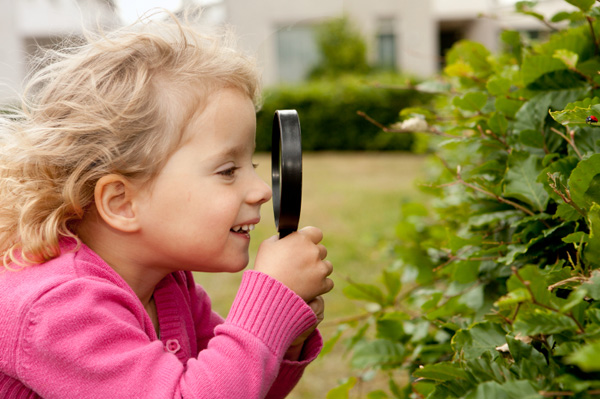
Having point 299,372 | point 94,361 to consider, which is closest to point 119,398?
point 94,361

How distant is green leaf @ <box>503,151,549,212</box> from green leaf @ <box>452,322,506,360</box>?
1.05 ft

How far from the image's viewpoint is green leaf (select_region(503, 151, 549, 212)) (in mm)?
1294

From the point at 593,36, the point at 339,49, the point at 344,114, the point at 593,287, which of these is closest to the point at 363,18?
the point at 339,49

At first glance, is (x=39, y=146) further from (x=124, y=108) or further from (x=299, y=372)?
(x=299, y=372)

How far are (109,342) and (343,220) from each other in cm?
567

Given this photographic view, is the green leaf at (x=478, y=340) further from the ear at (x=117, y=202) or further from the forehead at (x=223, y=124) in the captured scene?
the ear at (x=117, y=202)

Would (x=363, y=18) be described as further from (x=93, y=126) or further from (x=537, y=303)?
(x=537, y=303)

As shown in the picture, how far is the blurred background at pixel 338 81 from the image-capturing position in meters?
2.17

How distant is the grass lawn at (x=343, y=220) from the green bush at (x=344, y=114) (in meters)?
0.46

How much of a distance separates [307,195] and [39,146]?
7091 mm

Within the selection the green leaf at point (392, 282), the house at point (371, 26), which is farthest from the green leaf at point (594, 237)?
the house at point (371, 26)

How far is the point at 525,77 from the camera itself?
1.41 metres

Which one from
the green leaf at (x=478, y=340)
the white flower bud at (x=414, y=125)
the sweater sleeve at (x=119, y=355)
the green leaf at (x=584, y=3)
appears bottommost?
Result: the sweater sleeve at (x=119, y=355)

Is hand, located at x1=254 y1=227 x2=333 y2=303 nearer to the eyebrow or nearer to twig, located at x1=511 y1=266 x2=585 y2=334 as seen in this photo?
the eyebrow
